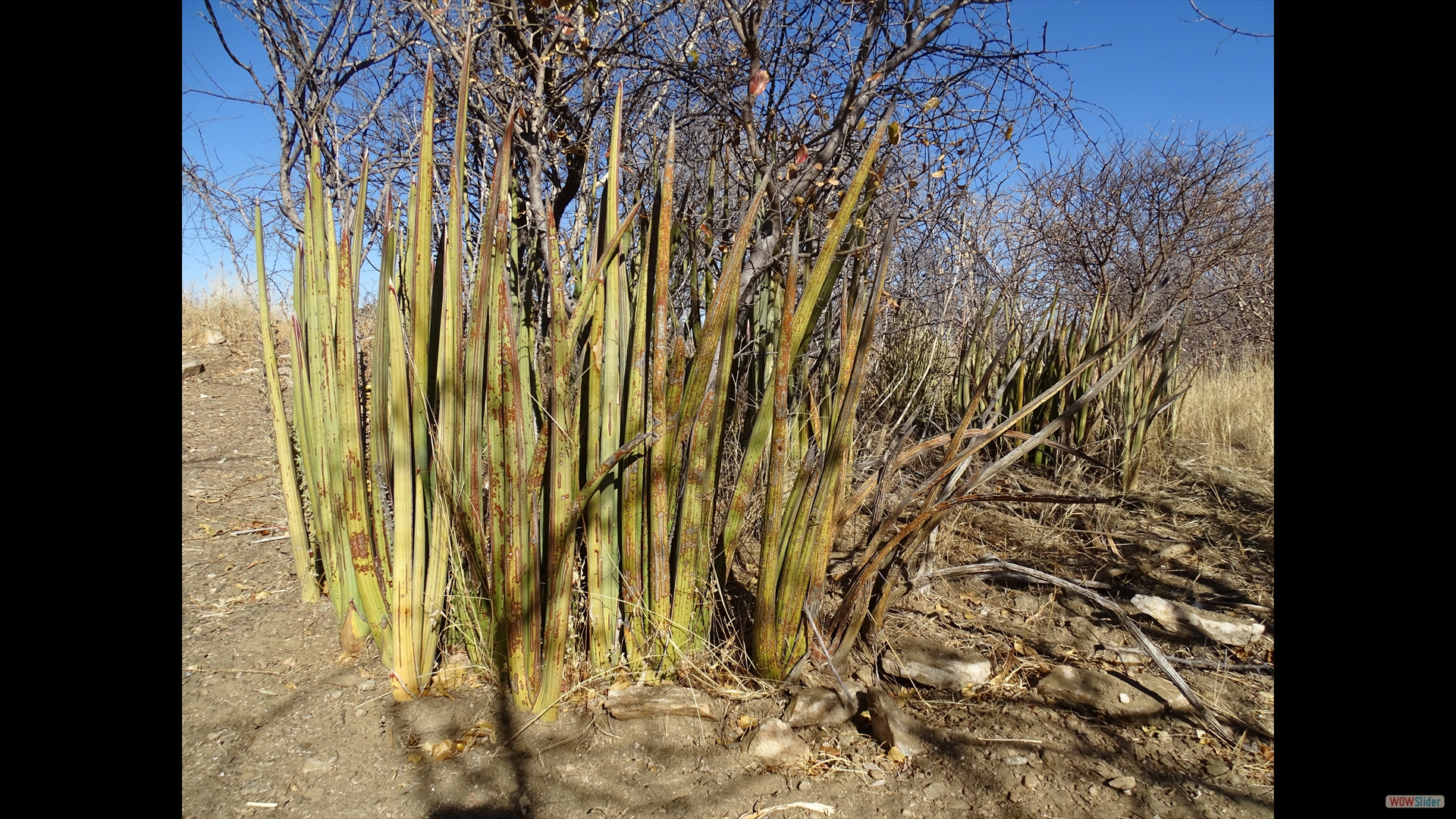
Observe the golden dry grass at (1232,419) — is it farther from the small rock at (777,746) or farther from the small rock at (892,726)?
the small rock at (777,746)

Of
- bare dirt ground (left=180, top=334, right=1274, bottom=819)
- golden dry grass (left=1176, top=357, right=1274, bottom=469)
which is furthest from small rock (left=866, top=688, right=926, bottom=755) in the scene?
golden dry grass (left=1176, top=357, right=1274, bottom=469)

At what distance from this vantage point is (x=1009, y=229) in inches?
300

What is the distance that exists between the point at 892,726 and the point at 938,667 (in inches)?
13.2

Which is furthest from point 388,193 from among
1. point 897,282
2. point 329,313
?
point 897,282

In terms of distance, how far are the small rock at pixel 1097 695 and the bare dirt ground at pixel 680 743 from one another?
0.04 meters

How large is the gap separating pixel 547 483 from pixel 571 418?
0.63 ft

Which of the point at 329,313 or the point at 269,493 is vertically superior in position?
the point at 329,313

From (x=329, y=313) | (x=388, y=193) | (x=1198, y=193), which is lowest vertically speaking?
(x=329, y=313)

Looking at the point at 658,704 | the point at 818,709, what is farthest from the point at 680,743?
the point at 818,709

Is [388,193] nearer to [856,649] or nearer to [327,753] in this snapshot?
[327,753]

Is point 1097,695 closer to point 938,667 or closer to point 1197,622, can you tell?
point 938,667

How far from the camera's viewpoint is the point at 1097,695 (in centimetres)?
172

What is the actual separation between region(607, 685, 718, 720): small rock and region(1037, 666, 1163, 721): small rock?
0.85 meters

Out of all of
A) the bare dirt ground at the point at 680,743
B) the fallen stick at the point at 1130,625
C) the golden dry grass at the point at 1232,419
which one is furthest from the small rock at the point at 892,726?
the golden dry grass at the point at 1232,419
